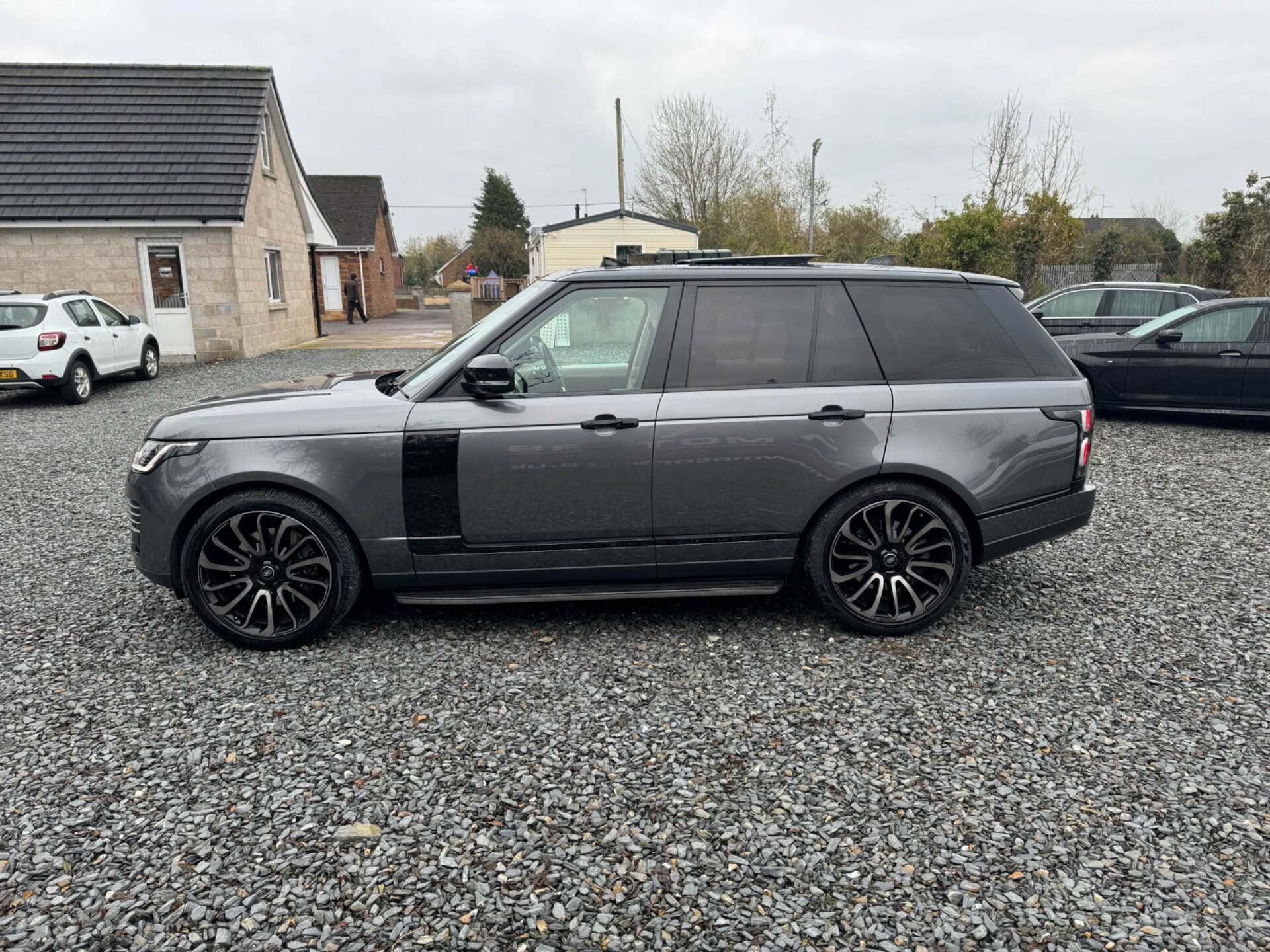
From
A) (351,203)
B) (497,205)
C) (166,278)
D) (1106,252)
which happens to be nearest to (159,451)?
Answer: (166,278)

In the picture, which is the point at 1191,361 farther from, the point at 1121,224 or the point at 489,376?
the point at 1121,224

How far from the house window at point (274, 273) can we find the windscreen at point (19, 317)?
8.79 meters

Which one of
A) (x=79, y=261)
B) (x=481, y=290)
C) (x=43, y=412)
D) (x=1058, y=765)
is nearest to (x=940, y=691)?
(x=1058, y=765)

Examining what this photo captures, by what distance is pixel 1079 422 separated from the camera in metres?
4.27

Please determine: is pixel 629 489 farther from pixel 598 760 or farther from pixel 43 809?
pixel 43 809

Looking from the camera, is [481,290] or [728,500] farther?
[481,290]

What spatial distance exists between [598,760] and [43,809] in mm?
1893

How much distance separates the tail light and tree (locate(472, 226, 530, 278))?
176 feet

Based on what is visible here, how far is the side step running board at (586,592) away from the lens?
4.09m

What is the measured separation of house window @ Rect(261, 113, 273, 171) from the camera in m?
20.6

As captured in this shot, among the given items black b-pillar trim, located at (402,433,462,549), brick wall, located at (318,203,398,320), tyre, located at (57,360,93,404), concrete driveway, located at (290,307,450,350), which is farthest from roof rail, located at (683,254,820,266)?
brick wall, located at (318,203,398,320)

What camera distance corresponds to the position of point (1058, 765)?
125 inches

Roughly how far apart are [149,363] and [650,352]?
14.7 m

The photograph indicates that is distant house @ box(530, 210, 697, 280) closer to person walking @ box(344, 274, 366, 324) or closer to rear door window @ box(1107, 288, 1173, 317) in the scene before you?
person walking @ box(344, 274, 366, 324)
